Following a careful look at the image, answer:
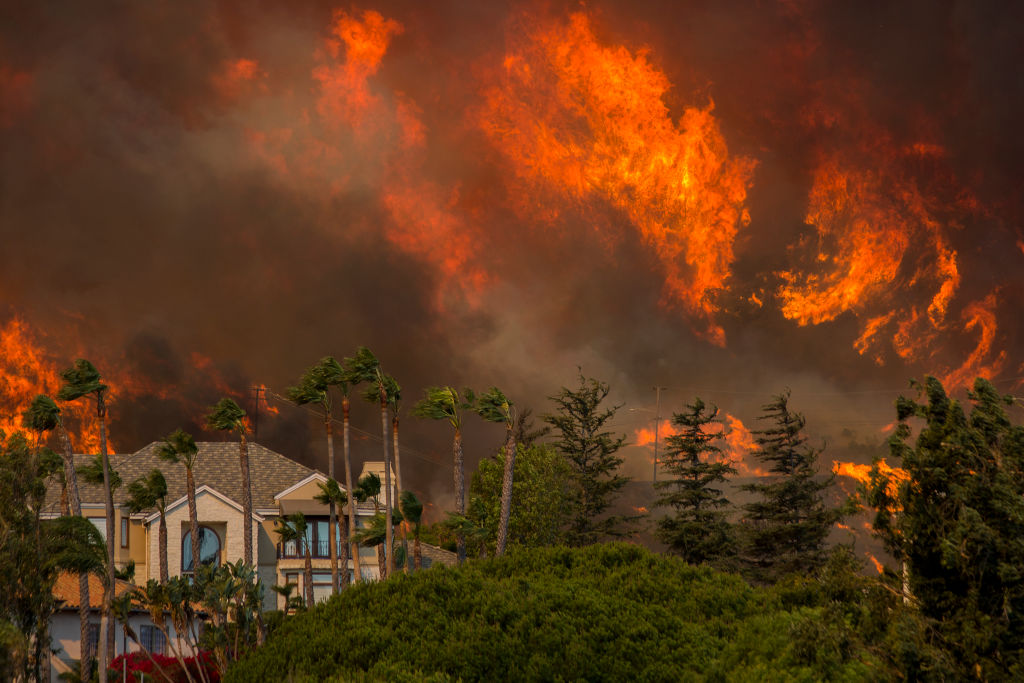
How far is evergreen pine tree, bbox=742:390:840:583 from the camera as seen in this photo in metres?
49.5

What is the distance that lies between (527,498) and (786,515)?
16757 millimetres

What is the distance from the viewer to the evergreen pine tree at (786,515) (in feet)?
163

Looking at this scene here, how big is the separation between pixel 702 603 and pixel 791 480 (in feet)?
63.7

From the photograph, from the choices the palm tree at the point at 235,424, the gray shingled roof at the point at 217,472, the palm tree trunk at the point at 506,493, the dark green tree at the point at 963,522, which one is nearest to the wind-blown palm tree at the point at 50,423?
the palm tree at the point at 235,424

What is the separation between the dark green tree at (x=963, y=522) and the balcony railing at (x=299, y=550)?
46613 millimetres

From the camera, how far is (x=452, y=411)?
43.5 meters

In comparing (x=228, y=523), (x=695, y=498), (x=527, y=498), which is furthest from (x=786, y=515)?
(x=228, y=523)

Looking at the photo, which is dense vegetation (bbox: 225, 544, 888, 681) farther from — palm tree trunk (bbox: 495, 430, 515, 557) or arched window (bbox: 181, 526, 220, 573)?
arched window (bbox: 181, 526, 220, 573)

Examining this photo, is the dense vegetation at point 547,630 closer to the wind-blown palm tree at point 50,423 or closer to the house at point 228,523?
the wind-blown palm tree at point 50,423

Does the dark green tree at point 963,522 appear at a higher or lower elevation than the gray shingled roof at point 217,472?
lower

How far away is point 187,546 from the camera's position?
2087 inches

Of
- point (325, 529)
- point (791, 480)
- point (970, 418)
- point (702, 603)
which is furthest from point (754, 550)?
point (970, 418)

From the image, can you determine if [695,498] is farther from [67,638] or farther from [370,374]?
[67,638]

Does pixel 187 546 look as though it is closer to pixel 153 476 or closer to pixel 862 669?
pixel 153 476
